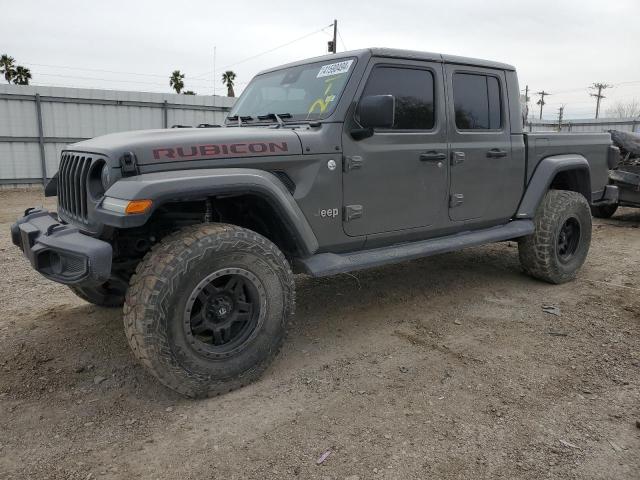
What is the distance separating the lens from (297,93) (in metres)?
3.83

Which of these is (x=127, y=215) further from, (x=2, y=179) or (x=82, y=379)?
(x=2, y=179)

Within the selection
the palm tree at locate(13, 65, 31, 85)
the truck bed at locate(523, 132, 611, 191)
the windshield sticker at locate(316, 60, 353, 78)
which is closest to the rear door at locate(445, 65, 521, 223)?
the truck bed at locate(523, 132, 611, 191)

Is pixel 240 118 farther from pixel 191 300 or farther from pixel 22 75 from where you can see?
pixel 22 75

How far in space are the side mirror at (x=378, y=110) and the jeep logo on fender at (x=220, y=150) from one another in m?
0.58

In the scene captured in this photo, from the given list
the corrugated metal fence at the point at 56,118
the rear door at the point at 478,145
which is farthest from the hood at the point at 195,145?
the corrugated metal fence at the point at 56,118

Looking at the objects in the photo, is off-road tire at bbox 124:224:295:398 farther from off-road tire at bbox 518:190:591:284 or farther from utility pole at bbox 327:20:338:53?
utility pole at bbox 327:20:338:53

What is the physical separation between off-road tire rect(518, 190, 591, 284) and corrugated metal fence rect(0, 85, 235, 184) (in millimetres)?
11839

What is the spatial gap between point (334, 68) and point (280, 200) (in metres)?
1.23

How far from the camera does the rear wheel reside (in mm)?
3869

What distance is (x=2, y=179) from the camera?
12.8 meters

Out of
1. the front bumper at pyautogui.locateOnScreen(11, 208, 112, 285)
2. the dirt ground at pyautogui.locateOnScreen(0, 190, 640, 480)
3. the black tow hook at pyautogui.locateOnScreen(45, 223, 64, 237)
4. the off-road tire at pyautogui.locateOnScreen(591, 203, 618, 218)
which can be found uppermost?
the black tow hook at pyautogui.locateOnScreen(45, 223, 64, 237)

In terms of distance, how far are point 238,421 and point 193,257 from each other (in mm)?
890

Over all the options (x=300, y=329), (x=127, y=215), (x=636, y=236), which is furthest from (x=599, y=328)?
(x=636, y=236)

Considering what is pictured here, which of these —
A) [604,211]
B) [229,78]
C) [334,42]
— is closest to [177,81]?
[229,78]
